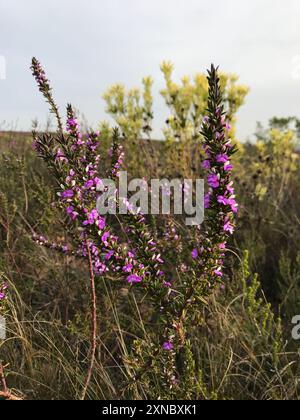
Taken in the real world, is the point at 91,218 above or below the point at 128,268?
above

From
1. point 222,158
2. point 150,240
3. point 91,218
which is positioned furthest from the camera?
point 150,240

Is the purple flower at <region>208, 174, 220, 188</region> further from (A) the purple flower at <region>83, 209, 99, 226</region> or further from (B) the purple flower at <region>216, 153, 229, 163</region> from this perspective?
(A) the purple flower at <region>83, 209, 99, 226</region>

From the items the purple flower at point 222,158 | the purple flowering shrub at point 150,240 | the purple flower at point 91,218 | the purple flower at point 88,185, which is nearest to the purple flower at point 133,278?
the purple flowering shrub at point 150,240

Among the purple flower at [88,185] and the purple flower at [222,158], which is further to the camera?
the purple flower at [88,185]

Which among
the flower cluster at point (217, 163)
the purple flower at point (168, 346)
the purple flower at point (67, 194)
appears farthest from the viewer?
the purple flower at point (168, 346)

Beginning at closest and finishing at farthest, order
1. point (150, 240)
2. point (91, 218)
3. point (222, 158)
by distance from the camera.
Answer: point (222, 158) → point (91, 218) → point (150, 240)

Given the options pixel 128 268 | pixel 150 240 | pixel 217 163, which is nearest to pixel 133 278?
pixel 128 268

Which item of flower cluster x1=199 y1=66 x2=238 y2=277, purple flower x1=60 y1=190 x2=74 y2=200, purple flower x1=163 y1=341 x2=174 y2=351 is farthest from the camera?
purple flower x1=163 y1=341 x2=174 y2=351

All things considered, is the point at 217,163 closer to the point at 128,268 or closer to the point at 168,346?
the point at 128,268

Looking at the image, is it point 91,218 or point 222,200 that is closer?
point 222,200

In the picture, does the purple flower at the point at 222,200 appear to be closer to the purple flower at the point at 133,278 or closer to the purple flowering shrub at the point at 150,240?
the purple flowering shrub at the point at 150,240

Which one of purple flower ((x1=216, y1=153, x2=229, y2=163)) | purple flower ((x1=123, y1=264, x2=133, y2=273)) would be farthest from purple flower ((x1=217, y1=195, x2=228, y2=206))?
purple flower ((x1=123, y1=264, x2=133, y2=273))
